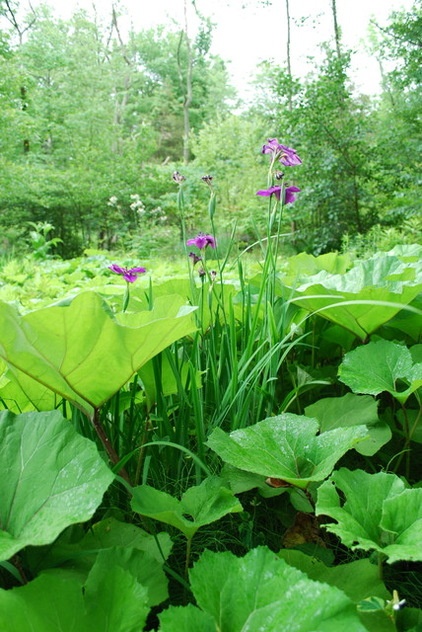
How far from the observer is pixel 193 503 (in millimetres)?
550

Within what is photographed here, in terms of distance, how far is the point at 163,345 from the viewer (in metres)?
0.55

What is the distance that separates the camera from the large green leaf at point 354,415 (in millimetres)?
660

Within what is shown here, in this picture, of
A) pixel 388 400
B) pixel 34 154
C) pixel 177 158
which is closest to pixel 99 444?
pixel 388 400

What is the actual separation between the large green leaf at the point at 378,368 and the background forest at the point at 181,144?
74 cm

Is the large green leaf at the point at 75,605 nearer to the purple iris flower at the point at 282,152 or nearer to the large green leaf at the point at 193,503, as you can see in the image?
the large green leaf at the point at 193,503

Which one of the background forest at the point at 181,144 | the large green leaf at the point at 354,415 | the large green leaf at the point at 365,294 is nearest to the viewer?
the large green leaf at the point at 354,415

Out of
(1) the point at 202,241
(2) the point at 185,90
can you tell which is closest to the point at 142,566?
(1) the point at 202,241

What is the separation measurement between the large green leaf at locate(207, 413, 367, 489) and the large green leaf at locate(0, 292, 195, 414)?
0.48 ft

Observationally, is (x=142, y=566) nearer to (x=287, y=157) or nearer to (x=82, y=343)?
(x=82, y=343)

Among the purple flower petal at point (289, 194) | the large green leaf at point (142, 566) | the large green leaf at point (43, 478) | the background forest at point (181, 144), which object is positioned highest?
the background forest at point (181, 144)

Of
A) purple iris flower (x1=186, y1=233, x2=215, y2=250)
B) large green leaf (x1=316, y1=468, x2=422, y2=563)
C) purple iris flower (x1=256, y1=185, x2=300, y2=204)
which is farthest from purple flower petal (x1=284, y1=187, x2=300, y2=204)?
large green leaf (x1=316, y1=468, x2=422, y2=563)

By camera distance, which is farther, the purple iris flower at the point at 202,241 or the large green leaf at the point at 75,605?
the purple iris flower at the point at 202,241

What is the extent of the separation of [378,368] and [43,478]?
511mm

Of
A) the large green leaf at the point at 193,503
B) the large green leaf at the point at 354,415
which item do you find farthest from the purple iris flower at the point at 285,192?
the large green leaf at the point at 193,503
